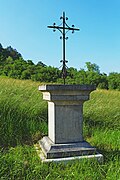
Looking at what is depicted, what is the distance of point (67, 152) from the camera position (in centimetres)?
302

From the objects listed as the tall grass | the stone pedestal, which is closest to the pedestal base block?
the stone pedestal

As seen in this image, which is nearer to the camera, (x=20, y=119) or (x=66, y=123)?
(x=66, y=123)

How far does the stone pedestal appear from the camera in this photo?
300 cm

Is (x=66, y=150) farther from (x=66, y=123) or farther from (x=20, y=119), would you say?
(x=20, y=119)

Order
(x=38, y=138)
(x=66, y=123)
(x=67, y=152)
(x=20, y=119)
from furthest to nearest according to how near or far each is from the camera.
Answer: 1. (x=20, y=119)
2. (x=38, y=138)
3. (x=66, y=123)
4. (x=67, y=152)

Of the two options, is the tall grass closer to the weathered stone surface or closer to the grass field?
the grass field

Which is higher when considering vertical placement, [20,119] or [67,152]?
[20,119]

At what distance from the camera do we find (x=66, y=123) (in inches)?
125

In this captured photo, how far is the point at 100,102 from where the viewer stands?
6.69 m

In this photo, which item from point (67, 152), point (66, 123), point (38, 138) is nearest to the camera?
point (67, 152)

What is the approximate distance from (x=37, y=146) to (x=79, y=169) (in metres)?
1.08

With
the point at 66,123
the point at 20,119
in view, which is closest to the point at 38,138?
the point at 20,119

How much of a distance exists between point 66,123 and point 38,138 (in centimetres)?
125

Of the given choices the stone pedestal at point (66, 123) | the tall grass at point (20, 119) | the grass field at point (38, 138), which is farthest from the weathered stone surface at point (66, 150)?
the tall grass at point (20, 119)
